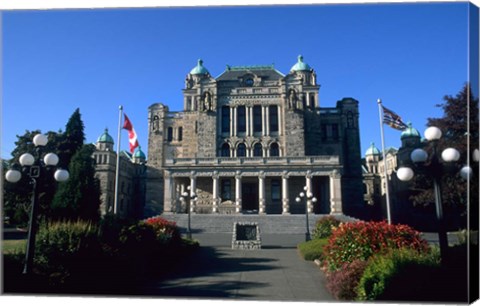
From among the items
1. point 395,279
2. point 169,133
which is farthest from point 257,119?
point 395,279

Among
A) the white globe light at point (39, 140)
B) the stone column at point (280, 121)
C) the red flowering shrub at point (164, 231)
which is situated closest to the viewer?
the white globe light at point (39, 140)

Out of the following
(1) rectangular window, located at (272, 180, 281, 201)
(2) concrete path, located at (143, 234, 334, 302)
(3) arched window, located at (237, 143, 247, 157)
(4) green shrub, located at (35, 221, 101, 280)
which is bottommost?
(2) concrete path, located at (143, 234, 334, 302)

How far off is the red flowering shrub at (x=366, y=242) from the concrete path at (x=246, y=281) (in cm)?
95

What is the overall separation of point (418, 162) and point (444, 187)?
13.0 m

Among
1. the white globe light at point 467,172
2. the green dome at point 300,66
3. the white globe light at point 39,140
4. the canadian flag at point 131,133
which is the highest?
the green dome at point 300,66

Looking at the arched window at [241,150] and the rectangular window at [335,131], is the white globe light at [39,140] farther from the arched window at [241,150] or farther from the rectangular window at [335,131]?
the rectangular window at [335,131]

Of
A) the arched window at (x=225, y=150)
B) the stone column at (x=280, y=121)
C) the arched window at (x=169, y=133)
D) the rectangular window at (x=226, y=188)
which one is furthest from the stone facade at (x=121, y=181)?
the stone column at (x=280, y=121)

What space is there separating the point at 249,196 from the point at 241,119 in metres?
10.5

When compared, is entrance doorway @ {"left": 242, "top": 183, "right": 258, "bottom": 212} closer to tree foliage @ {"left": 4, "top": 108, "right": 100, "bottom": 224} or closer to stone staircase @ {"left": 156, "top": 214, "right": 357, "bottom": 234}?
stone staircase @ {"left": 156, "top": 214, "right": 357, "bottom": 234}

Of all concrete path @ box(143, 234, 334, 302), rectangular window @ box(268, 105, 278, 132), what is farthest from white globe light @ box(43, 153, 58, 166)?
rectangular window @ box(268, 105, 278, 132)

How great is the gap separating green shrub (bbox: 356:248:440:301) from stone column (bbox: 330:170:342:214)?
3227 cm

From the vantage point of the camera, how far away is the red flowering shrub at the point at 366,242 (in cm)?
1147

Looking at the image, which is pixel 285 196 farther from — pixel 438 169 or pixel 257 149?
pixel 438 169

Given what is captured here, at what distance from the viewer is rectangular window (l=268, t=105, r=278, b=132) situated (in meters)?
48.5
